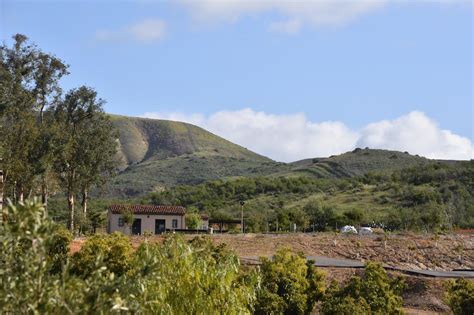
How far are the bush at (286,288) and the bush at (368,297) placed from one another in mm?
992

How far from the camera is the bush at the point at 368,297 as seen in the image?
798 inches

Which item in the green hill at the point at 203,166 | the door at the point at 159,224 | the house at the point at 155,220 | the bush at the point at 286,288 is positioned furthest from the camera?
the green hill at the point at 203,166

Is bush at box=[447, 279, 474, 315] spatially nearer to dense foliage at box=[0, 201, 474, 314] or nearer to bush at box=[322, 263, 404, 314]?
dense foliage at box=[0, 201, 474, 314]

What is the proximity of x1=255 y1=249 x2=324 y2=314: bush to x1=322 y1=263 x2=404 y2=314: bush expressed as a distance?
99cm

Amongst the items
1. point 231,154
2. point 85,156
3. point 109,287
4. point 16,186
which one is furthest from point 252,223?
point 231,154

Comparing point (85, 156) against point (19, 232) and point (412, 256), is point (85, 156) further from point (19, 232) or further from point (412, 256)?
point (19, 232)

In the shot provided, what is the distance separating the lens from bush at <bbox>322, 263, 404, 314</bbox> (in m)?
20.3

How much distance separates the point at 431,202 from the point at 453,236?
2517cm

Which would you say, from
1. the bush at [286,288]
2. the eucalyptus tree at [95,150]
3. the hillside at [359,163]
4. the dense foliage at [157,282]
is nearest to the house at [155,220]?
the eucalyptus tree at [95,150]

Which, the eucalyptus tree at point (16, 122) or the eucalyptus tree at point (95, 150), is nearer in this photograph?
the eucalyptus tree at point (16, 122)

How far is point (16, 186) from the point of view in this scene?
1897 inches

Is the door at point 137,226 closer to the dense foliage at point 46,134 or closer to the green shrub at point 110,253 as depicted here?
the dense foliage at point 46,134

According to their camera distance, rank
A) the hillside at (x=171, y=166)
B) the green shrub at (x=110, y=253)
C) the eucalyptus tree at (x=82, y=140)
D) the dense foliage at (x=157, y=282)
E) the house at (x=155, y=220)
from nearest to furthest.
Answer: the dense foliage at (x=157, y=282) → the green shrub at (x=110, y=253) → the eucalyptus tree at (x=82, y=140) → the house at (x=155, y=220) → the hillside at (x=171, y=166)

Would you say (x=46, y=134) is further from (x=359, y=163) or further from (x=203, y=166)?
(x=203, y=166)
